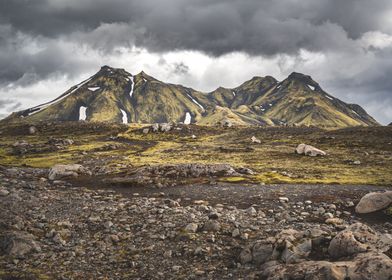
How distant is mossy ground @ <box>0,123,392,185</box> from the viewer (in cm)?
6531

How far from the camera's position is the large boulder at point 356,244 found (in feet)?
59.6

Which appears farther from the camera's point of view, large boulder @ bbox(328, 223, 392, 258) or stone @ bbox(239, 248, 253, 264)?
stone @ bbox(239, 248, 253, 264)

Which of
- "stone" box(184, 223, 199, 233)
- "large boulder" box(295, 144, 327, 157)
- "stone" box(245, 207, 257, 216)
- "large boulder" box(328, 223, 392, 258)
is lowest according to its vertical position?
"stone" box(245, 207, 257, 216)

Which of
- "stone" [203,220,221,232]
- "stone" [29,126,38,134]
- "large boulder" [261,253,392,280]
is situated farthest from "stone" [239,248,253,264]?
"stone" [29,126,38,134]

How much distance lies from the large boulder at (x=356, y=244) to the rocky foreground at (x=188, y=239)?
53mm

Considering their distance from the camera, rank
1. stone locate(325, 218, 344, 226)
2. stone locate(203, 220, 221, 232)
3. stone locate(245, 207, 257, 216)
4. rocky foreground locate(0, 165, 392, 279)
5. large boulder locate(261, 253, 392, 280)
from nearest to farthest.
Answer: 1. large boulder locate(261, 253, 392, 280)
2. rocky foreground locate(0, 165, 392, 279)
3. stone locate(203, 220, 221, 232)
4. stone locate(325, 218, 344, 226)
5. stone locate(245, 207, 257, 216)

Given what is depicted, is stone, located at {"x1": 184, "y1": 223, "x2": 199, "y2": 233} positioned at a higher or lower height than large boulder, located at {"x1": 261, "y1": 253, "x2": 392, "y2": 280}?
lower

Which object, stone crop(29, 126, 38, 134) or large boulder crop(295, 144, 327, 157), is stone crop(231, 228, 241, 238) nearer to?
large boulder crop(295, 144, 327, 157)

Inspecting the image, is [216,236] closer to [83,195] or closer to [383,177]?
[83,195]

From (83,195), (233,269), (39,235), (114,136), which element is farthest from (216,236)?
(114,136)

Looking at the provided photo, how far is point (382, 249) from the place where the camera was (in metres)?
18.2

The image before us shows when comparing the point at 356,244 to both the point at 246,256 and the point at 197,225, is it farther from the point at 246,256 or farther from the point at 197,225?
the point at 197,225

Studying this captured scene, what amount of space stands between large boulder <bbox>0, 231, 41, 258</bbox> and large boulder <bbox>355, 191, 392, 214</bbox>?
2789 cm

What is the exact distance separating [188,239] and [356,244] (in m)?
10.7
